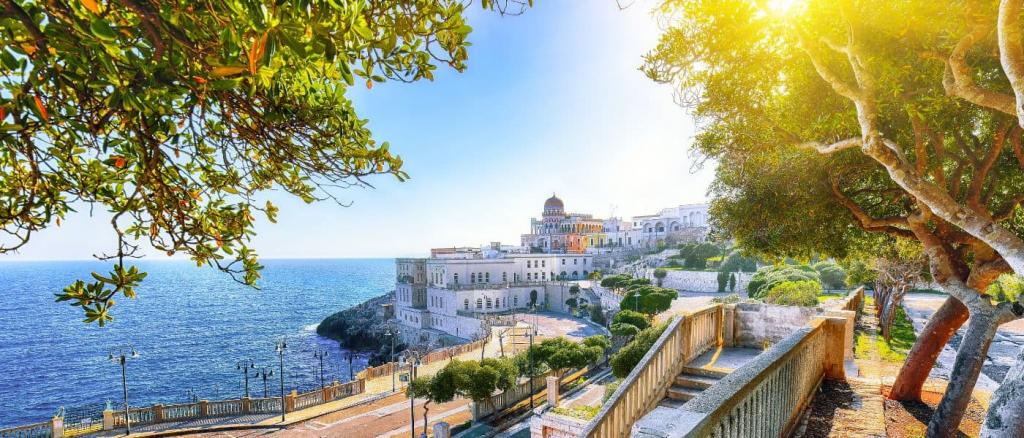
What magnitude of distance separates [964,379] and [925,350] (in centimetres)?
241

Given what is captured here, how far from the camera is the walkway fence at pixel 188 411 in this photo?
2039 centimetres

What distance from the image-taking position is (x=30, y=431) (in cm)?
2006

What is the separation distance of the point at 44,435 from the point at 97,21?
2923 cm

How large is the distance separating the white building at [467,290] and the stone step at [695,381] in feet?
144

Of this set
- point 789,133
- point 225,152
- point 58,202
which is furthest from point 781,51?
point 58,202

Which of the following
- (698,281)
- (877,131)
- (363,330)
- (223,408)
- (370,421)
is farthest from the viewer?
(363,330)

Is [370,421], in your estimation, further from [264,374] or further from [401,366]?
[264,374]

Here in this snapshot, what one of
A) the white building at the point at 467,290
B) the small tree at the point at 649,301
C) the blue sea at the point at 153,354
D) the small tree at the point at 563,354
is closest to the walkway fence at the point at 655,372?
the small tree at the point at 563,354

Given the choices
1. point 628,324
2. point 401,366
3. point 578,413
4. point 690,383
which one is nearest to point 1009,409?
point 690,383

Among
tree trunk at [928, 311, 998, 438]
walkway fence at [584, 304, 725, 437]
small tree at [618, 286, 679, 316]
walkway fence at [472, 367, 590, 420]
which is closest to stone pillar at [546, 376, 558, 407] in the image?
walkway fence at [472, 367, 590, 420]

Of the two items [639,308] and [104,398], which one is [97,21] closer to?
[639,308]

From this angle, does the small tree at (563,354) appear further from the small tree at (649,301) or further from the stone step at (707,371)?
the stone step at (707,371)

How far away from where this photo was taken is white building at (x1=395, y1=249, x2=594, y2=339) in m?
55.0

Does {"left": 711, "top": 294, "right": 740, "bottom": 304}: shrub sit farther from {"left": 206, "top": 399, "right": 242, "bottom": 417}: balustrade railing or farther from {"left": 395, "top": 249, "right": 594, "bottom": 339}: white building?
{"left": 395, "top": 249, "right": 594, "bottom": 339}: white building
